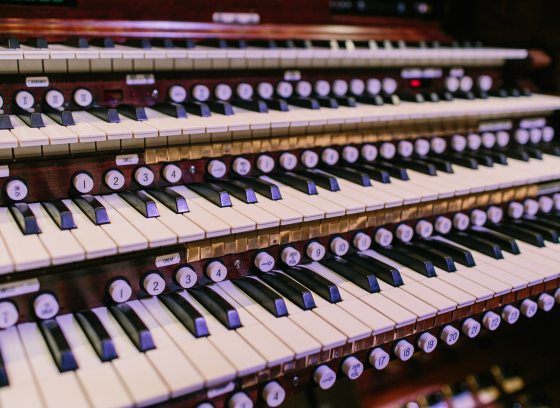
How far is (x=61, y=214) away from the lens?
151 centimetres

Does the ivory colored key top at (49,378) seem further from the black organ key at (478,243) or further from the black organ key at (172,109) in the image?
the black organ key at (478,243)

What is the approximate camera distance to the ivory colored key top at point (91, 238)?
1.41 metres

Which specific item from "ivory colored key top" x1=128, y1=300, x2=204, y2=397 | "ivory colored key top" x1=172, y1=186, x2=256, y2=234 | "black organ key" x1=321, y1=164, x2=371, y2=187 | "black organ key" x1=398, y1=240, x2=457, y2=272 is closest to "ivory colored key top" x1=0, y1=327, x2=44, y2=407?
"ivory colored key top" x1=128, y1=300, x2=204, y2=397

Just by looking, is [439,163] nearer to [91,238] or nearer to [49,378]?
[91,238]

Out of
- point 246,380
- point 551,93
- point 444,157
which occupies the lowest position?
point 246,380

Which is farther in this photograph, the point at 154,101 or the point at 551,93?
the point at 551,93

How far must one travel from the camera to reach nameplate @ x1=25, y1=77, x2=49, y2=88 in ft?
5.70

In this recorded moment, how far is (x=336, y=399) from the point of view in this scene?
2.21 metres

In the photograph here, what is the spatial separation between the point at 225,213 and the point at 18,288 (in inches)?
22.6

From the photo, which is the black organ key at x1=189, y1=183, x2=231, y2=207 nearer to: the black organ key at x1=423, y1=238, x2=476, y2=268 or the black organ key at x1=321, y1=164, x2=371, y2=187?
the black organ key at x1=321, y1=164, x2=371, y2=187

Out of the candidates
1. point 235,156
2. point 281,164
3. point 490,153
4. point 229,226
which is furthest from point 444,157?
point 229,226

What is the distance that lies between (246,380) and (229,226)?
1.35 feet

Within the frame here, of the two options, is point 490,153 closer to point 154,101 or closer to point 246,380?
point 154,101

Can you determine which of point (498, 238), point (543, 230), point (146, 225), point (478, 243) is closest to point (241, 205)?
point (146, 225)
